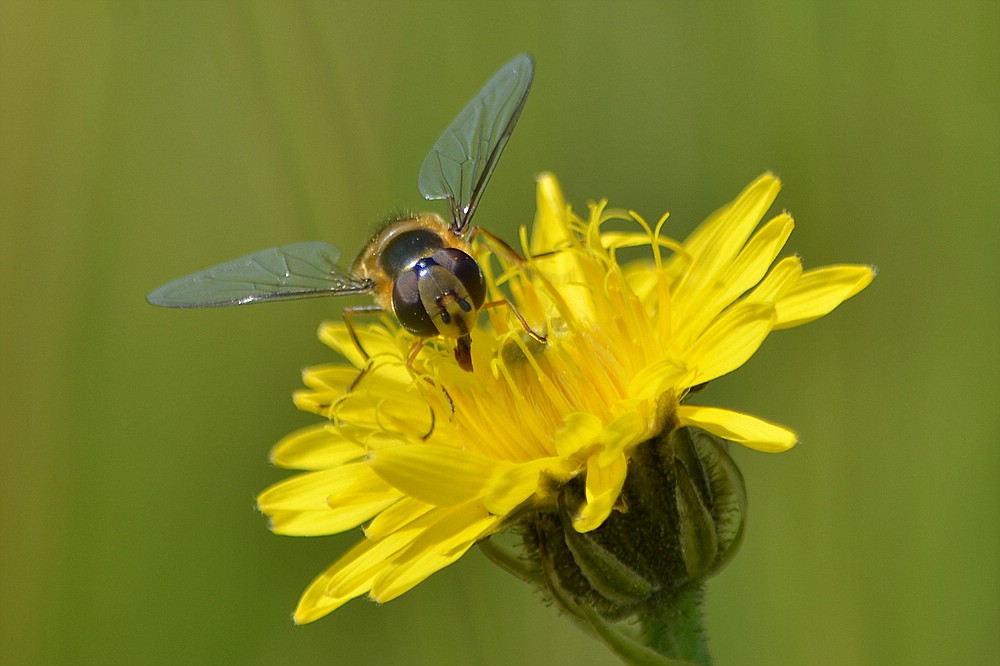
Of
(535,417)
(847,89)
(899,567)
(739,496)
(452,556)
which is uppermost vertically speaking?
(847,89)

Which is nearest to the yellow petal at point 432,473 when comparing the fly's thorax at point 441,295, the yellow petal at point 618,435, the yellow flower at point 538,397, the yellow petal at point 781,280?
the yellow flower at point 538,397

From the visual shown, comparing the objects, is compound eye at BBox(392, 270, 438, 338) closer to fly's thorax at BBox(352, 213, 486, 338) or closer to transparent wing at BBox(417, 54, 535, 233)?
fly's thorax at BBox(352, 213, 486, 338)

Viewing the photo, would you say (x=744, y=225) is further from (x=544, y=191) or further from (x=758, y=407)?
(x=758, y=407)

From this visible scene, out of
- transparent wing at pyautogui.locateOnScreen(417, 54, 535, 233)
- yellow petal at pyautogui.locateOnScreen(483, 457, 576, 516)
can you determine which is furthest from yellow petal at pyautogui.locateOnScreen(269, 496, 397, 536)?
transparent wing at pyautogui.locateOnScreen(417, 54, 535, 233)

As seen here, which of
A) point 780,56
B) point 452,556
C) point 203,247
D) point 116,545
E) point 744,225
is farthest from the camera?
point 203,247

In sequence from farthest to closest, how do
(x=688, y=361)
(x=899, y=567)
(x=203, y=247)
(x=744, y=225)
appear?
1. (x=203, y=247)
2. (x=899, y=567)
3. (x=744, y=225)
4. (x=688, y=361)

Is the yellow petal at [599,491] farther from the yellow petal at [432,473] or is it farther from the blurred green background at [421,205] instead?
the blurred green background at [421,205]

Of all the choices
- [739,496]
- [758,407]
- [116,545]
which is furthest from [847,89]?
[116,545]
